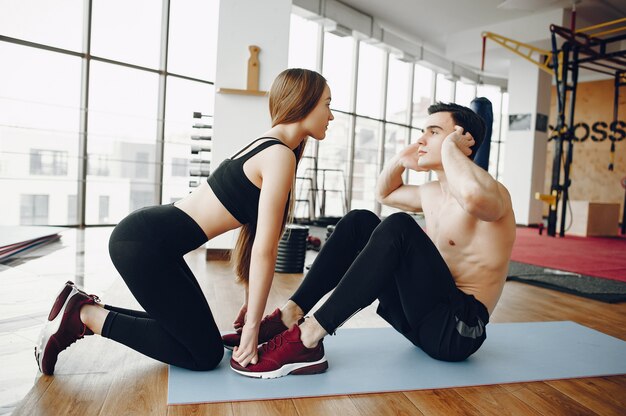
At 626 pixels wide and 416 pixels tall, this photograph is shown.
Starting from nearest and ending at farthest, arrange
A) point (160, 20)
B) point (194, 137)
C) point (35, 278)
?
point (35, 278), point (194, 137), point (160, 20)

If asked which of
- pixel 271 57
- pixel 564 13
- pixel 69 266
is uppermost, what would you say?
pixel 564 13

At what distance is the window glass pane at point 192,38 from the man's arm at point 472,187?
5048 millimetres

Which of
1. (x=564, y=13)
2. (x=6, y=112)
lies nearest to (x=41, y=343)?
(x=6, y=112)

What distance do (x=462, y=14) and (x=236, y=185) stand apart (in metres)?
7.85

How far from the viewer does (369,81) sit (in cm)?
877

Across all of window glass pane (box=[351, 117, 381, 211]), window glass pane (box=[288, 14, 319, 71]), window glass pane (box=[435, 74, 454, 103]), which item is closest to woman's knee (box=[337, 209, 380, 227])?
window glass pane (box=[288, 14, 319, 71])

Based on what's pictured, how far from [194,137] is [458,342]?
12.5ft

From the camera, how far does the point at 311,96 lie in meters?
1.53

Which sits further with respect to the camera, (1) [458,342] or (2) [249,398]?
(1) [458,342]

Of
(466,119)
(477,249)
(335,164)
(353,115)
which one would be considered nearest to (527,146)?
(353,115)

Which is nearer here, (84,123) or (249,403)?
(249,403)

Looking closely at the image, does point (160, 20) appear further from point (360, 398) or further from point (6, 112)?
point (360, 398)

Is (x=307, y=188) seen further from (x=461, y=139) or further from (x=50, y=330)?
(x=50, y=330)

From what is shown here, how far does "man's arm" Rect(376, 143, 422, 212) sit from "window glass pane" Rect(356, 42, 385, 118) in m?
6.74
